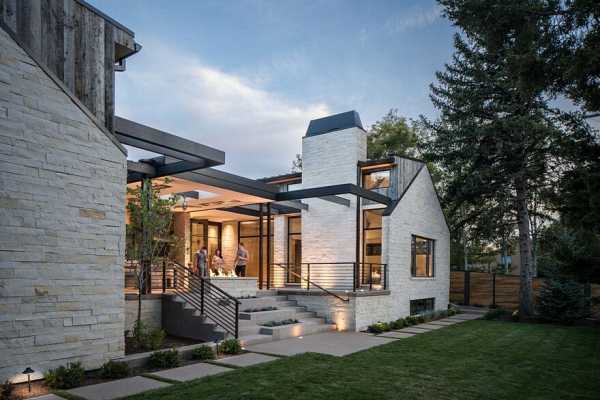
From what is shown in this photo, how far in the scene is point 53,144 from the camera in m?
6.56

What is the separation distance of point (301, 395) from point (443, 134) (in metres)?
15.0

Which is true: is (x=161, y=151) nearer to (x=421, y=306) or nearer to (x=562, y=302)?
(x=421, y=306)

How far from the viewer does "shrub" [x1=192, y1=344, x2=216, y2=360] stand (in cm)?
782

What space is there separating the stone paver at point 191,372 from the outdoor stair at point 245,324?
1.80m

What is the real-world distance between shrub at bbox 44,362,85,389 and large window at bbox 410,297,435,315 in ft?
39.9

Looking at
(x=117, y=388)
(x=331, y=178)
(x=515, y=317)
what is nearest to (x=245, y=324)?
(x=117, y=388)

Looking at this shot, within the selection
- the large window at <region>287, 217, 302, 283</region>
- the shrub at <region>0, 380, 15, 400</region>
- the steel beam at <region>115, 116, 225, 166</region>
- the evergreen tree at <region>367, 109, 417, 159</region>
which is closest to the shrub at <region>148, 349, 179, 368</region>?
the shrub at <region>0, 380, 15, 400</region>

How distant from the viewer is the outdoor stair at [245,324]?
9.30 meters

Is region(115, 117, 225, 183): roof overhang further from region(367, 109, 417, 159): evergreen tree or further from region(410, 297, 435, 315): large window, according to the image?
region(367, 109, 417, 159): evergreen tree

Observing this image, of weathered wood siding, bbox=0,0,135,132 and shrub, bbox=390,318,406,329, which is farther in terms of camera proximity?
shrub, bbox=390,318,406,329

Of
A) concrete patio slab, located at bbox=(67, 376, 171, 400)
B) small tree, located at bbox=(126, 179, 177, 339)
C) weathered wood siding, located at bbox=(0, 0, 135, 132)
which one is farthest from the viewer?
small tree, located at bbox=(126, 179, 177, 339)

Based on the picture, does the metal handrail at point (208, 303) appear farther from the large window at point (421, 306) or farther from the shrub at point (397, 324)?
the large window at point (421, 306)

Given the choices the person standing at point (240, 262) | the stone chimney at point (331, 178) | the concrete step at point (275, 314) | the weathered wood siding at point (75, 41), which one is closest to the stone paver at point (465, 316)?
the stone chimney at point (331, 178)

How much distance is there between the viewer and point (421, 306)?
55.2 ft
